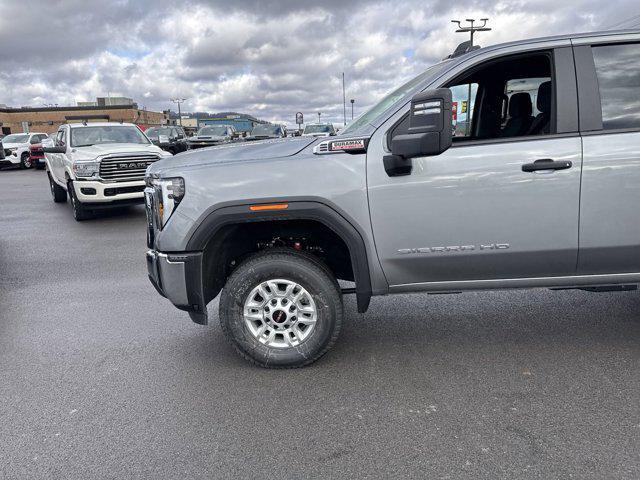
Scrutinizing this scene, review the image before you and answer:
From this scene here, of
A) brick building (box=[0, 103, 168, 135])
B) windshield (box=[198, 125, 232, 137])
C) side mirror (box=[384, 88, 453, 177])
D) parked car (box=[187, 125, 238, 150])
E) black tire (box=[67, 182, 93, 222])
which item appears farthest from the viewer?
brick building (box=[0, 103, 168, 135])

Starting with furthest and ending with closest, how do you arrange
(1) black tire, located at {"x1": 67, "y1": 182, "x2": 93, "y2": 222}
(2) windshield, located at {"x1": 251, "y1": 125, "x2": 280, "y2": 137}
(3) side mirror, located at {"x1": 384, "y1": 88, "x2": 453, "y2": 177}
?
(2) windshield, located at {"x1": 251, "y1": 125, "x2": 280, "y2": 137} < (1) black tire, located at {"x1": 67, "y1": 182, "x2": 93, "y2": 222} < (3) side mirror, located at {"x1": 384, "y1": 88, "x2": 453, "y2": 177}

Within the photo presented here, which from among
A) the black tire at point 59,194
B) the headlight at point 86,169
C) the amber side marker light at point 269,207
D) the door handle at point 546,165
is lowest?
the black tire at point 59,194

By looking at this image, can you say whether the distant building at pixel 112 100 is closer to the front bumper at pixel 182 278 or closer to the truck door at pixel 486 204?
the front bumper at pixel 182 278

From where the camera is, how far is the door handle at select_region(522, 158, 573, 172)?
3277mm

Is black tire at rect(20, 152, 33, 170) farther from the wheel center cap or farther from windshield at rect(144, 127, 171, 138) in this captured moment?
the wheel center cap

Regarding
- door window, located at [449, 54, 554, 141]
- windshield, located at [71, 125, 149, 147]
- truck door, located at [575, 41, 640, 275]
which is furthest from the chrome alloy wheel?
windshield, located at [71, 125, 149, 147]

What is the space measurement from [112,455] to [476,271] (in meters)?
2.40

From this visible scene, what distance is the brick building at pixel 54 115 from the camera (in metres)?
79.1

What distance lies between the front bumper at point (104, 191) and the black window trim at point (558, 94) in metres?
7.93

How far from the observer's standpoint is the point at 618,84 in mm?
3463

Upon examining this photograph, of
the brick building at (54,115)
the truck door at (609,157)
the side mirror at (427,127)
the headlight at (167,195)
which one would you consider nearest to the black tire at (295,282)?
the headlight at (167,195)

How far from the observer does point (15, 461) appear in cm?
269

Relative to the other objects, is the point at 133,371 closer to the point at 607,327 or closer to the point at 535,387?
the point at 535,387

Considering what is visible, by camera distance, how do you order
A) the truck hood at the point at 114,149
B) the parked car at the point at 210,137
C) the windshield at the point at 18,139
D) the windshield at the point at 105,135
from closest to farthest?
the truck hood at the point at 114,149 → the windshield at the point at 105,135 → the parked car at the point at 210,137 → the windshield at the point at 18,139
